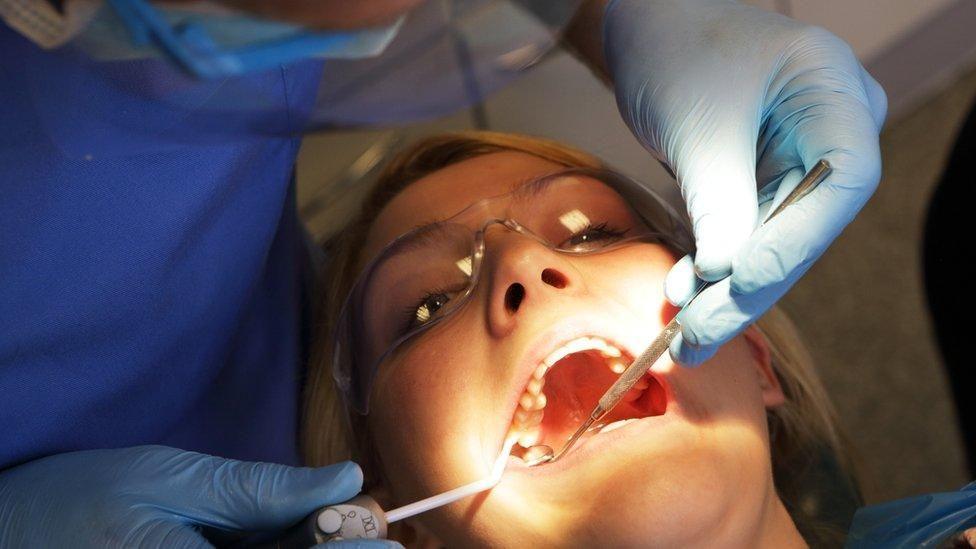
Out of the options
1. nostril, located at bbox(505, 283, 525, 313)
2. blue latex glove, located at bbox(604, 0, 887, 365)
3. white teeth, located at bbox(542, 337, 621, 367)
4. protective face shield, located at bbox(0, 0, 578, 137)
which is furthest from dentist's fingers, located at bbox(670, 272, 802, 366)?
protective face shield, located at bbox(0, 0, 578, 137)

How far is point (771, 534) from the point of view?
141 cm

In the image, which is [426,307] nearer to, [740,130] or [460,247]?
[460,247]

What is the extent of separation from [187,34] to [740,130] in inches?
30.9

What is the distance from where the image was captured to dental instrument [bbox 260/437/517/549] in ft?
3.99

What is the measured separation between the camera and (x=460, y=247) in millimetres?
1502

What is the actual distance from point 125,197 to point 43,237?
0.11m

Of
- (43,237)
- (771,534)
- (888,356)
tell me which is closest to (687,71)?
(771,534)

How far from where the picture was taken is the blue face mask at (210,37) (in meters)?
0.79

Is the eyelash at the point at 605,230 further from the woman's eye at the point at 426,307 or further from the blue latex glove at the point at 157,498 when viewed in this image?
the blue latex glove at the point at 157,498

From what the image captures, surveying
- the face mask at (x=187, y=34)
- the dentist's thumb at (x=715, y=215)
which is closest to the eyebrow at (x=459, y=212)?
the dentist's thumb at (x=715, y=215)

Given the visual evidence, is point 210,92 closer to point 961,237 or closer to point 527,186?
point 527,186

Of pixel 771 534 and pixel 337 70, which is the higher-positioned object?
pixel 337 70

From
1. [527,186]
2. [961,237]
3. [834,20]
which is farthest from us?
[834,20]

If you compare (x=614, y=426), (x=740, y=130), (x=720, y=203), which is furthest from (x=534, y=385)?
(x=740, y=130)
